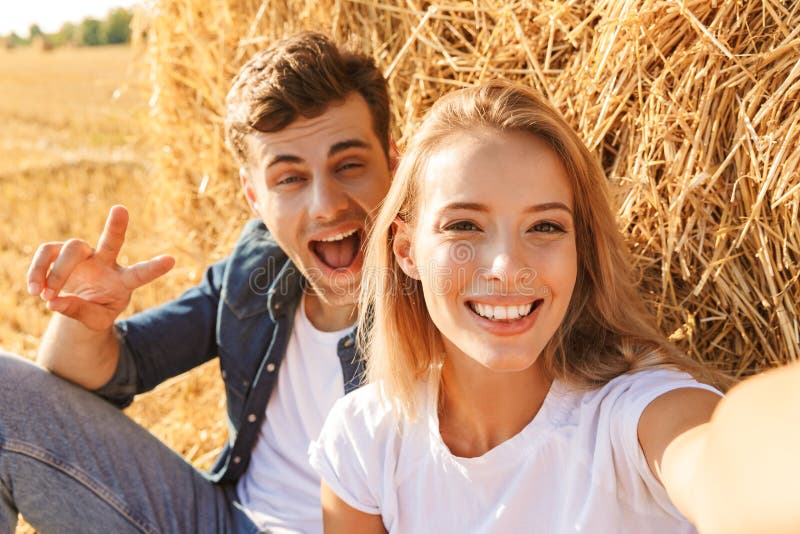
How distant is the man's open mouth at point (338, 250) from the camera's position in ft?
7.20

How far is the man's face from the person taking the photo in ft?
6.97

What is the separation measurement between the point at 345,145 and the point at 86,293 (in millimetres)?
744

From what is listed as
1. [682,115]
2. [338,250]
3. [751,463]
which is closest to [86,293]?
[338,250]

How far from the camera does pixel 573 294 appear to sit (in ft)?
5.65

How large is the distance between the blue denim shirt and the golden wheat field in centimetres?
77

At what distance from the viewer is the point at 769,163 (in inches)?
67.1

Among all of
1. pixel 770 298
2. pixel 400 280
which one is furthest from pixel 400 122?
pixel 770 298

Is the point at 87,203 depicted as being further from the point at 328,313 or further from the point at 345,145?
the point at 345,145

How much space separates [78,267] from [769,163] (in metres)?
1.60

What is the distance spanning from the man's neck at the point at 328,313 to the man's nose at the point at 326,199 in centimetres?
24

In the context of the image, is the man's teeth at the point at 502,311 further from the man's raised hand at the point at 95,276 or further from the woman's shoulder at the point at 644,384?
the man's raised hand at the point at 95,276

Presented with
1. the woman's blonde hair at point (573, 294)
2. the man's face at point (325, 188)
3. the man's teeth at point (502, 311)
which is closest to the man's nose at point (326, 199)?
the man's face at point (325, 188)

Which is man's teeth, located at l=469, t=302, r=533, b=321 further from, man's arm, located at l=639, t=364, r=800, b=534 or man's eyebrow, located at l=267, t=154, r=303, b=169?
man's eyebrow, located at l=267, t=154, r=303, b=169

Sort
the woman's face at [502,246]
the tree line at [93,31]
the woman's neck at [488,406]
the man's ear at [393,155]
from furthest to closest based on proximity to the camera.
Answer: the tree line at [93,31]
the man's ear at [393,155]
the woman's neck at [488,406]
the woman's face at [502,246]
